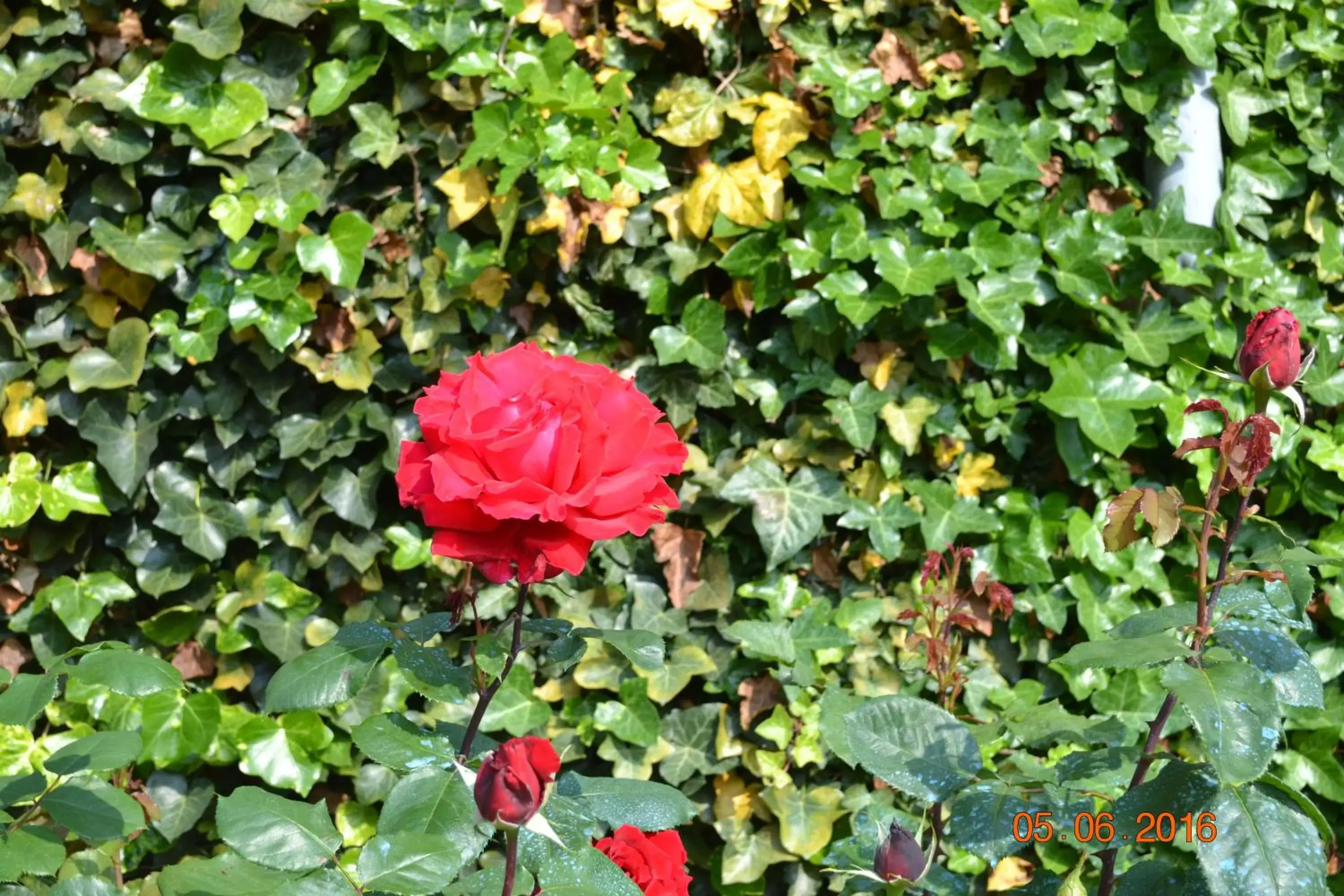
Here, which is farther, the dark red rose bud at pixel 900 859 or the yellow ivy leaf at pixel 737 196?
the yellow ivy leaf at pixel 737 196

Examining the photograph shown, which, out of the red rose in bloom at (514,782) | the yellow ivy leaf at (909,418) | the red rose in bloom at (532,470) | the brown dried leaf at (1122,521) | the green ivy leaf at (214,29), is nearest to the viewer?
the red rose in bloom at (514,782)

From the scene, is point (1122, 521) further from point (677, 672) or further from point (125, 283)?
point (125, 283)

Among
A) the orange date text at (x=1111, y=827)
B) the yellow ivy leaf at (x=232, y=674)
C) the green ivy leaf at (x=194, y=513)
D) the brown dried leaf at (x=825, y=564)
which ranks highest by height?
the orange date text at (x=1111, y=827)

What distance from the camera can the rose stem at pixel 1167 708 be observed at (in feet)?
3.25

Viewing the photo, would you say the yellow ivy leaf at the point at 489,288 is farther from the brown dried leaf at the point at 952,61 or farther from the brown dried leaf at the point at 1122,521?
the brown dried leaf at the point at 1122,521

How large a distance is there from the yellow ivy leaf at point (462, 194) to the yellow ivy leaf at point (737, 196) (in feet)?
1.26

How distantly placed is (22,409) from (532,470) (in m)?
1.72

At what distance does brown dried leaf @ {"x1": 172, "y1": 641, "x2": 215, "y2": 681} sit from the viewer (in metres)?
2.37

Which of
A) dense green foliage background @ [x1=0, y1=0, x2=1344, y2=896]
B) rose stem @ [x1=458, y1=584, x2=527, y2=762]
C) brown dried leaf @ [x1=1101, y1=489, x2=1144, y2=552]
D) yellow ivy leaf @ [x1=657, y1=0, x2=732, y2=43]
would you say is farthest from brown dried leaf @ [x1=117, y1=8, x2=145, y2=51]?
brown dried leaf @ [x1=1101, y1=489, x2=1144, y2=552]

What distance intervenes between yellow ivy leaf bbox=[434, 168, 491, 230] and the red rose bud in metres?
1.52

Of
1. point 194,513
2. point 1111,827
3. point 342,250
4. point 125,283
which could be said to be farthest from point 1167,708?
point 125,283

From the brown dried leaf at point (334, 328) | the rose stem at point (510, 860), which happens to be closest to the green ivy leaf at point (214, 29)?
the brown dried leaf at point (334, 328)

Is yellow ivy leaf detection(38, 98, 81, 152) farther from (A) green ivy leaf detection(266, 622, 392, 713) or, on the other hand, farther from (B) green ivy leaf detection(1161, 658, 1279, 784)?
(B) green ivy leaf detection(1161, 658, 1279, 784)

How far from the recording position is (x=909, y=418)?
2359 millimetres
